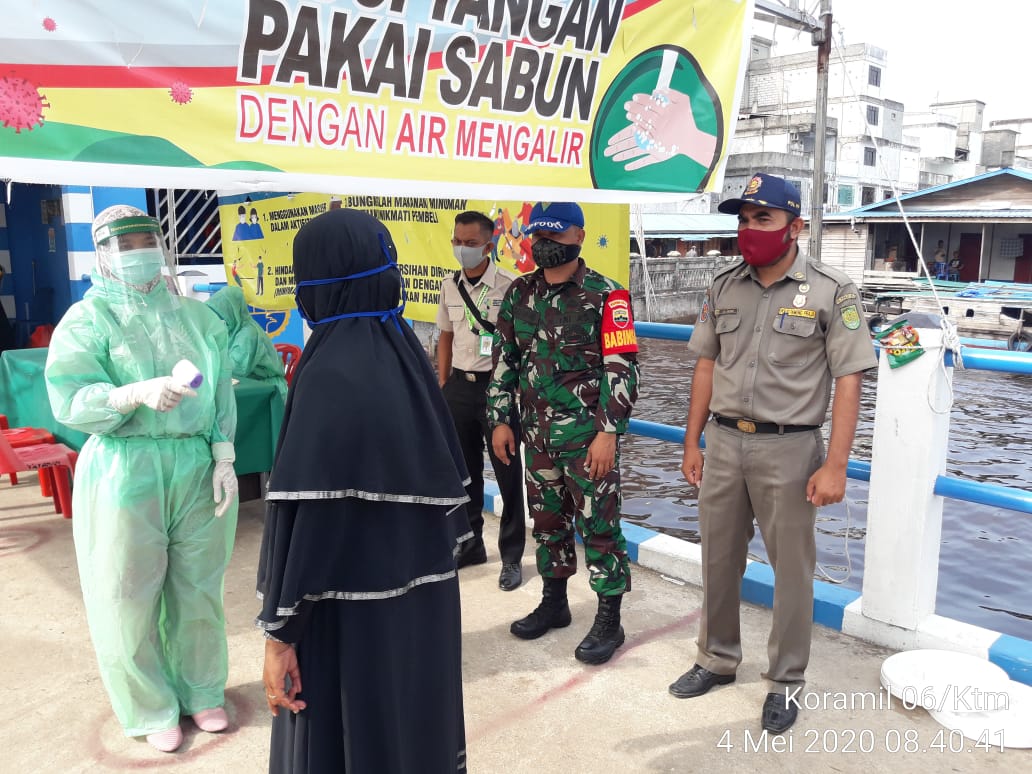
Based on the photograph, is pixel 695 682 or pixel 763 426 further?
pixel 695 682

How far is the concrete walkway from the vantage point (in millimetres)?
2553

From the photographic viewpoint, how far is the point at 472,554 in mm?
4152

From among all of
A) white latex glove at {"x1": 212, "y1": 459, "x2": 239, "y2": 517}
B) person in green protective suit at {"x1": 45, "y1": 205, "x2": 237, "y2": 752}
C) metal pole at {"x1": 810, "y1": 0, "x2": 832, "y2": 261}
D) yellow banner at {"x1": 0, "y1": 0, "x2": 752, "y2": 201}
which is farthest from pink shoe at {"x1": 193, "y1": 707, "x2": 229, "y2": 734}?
metal pole at {"x1": 810, "y1": 0, "x2": 832, "y2": 261}

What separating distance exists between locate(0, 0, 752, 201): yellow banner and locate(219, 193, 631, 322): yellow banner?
0.94 meters

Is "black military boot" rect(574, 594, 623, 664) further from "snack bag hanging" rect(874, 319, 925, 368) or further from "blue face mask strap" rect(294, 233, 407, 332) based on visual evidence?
"blue face mask strap" rect(294, 233, 407, 332)

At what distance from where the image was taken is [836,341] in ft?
8.46

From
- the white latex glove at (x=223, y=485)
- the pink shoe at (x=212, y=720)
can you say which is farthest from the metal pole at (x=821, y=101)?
the pink shoe at (x=212, y=720)

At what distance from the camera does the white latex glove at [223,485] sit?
269 cm

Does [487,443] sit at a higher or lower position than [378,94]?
lower

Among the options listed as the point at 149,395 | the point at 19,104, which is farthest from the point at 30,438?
the point at 19,104

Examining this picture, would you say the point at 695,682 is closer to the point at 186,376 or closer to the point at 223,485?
the point at 223,485

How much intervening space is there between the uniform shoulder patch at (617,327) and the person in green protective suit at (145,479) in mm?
1448

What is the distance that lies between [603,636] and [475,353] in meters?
1.50

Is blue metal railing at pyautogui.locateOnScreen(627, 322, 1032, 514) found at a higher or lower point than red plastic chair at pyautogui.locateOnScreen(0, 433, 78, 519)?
higher
